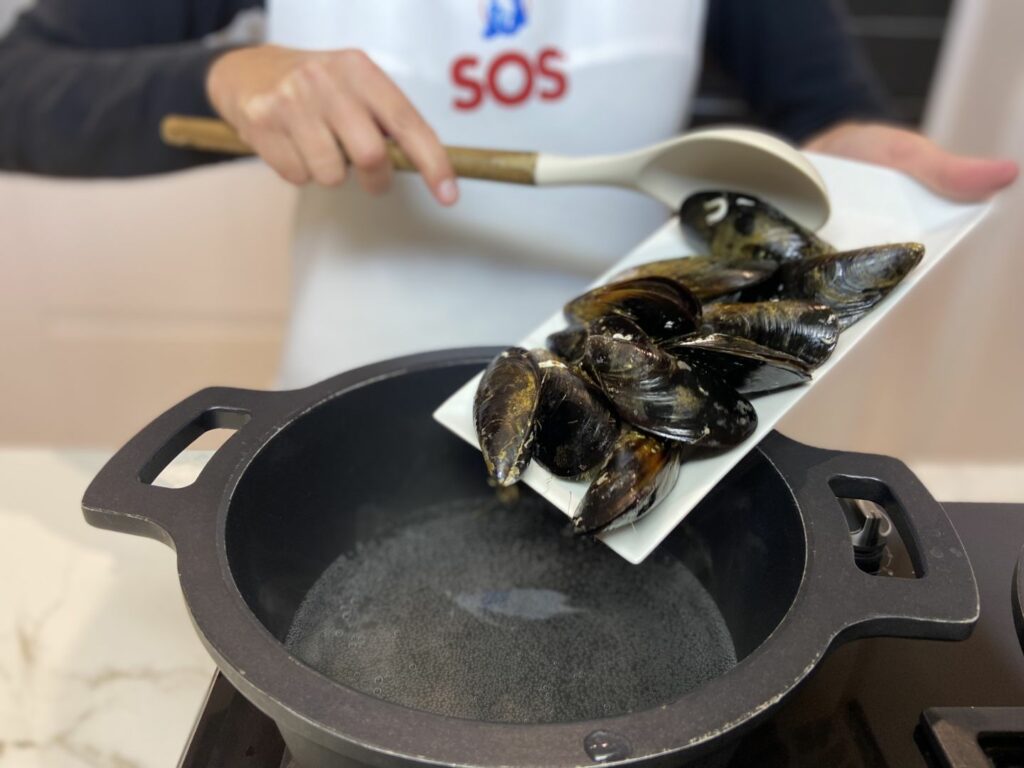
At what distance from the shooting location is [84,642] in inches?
22.0

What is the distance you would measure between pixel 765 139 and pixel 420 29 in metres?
0.45

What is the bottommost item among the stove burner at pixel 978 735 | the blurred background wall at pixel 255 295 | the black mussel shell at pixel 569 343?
the blurred background wall at pixel 255 295

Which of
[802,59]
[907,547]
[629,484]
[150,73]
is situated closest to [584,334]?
[629,484]

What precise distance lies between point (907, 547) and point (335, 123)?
1.64 feet

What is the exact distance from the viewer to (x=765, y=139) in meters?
0.60

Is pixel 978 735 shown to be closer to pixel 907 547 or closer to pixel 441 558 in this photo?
pixel 907 547

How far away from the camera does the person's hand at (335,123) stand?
24.8 inches

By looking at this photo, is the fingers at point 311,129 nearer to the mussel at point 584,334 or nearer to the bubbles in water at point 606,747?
the mussel at point 584,334

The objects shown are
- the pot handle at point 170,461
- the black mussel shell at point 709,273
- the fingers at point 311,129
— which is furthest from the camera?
the fingers at point 311,129

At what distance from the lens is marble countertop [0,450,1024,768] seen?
1.64 ft

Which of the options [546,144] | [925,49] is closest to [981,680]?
[546,144]

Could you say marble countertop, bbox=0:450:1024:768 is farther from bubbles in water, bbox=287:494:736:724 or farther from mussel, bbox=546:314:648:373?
mussel, bbox=546:314:648:373

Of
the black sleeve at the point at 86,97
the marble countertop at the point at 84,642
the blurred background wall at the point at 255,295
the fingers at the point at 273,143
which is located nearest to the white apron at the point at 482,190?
the black sleeve at the point at 86,97

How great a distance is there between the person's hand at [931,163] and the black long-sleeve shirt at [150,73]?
0.28m
